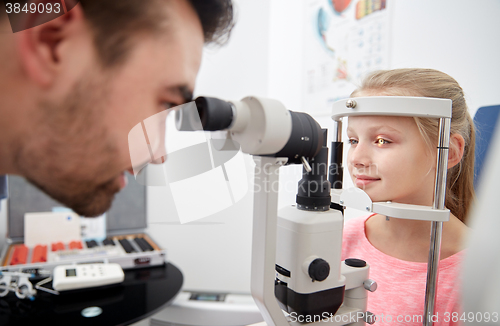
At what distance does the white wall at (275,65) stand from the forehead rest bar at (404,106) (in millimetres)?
189

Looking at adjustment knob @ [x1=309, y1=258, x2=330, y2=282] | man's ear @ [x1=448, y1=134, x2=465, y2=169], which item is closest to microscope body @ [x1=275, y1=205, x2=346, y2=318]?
adjustment knob @ [x1=309, y1=258, x2=330, y2=282]

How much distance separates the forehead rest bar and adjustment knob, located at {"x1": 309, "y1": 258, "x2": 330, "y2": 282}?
24cm

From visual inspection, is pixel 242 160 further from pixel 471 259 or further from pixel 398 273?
pixel 398 273

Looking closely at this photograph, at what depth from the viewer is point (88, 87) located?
344mm

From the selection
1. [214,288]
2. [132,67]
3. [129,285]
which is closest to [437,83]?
[132,67]

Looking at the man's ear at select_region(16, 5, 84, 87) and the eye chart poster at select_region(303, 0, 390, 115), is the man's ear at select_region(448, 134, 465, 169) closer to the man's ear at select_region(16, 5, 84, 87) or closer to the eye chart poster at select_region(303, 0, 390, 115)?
the eye chart poster at select_region(303, 0, 390, 115)

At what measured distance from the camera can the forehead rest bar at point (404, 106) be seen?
1.42 feet

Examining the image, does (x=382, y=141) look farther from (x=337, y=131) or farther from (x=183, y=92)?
(x=183, y=92)

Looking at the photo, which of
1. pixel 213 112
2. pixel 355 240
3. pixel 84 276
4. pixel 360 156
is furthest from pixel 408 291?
pixel 84 276

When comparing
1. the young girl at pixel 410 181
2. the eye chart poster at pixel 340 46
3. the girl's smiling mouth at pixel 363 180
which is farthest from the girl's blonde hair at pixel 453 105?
the eye chart poster at pixel 340 46

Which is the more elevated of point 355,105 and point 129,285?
point 355,105

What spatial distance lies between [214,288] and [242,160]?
3.43ft

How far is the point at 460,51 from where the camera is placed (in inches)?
24.9
